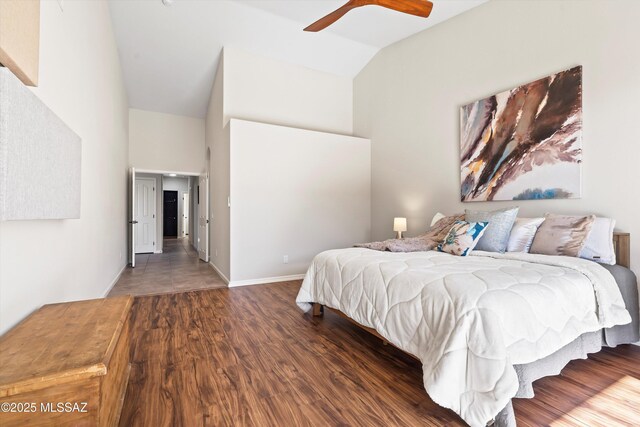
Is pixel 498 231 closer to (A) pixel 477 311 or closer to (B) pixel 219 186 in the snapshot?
(A) pixel 477 311

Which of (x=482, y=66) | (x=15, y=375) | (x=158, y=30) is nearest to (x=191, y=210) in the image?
(x=158, y=30)

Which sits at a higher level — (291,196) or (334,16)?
(334,16)

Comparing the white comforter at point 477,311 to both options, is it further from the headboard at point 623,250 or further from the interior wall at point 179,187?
the interior wall at point 179,187

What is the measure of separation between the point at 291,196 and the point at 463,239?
9.23ft

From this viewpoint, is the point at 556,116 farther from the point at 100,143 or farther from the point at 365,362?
the point at 100,143

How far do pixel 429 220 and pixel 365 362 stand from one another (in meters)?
2.82

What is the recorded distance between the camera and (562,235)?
258 centimetres

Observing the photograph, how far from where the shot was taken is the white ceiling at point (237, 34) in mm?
4238

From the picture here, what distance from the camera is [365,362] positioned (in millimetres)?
2145

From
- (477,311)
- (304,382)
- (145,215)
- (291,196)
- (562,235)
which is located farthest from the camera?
(145,215)

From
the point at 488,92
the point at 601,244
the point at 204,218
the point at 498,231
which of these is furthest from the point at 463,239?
the point at 204,218

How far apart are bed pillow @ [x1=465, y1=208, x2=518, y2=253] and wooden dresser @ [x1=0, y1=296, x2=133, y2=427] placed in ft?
9.87

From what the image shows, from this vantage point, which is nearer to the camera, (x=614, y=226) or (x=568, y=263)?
(x=568, y=263)

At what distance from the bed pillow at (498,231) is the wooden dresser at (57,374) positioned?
9.87 feet
